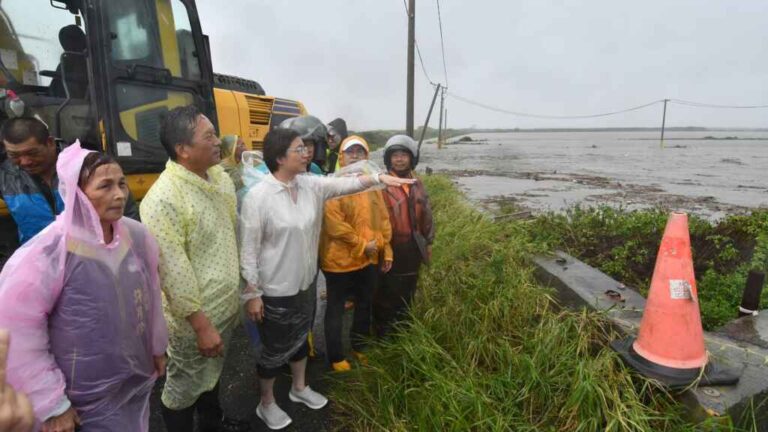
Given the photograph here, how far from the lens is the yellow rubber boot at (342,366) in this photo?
3.13 metres

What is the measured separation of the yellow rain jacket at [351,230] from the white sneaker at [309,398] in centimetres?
81

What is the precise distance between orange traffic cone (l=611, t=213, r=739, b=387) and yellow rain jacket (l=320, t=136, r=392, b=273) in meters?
1.64

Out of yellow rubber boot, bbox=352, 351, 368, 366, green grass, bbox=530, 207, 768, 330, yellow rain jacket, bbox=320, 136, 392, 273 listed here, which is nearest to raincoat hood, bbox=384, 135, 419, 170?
yellow rain jacket, bbox=320, 136, 392, 273

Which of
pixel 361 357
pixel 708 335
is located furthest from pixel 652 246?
pixel 361 357

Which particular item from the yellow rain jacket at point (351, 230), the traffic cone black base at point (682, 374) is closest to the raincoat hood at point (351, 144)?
the yellow rain jacket at point (351, 230)

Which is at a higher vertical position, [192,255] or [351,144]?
[351,144]

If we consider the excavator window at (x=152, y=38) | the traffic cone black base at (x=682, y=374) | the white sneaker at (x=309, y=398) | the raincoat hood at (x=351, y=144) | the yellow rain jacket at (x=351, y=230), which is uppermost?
the excavator window at (x=152, y=38)

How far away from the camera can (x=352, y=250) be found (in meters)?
2.91

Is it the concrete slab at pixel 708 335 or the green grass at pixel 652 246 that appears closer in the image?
the concrete slab at pixel 708 335

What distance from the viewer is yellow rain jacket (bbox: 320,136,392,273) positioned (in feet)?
9.49

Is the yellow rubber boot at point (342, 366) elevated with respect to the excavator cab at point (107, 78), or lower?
lower

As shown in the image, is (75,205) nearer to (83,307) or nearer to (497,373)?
(83,307)

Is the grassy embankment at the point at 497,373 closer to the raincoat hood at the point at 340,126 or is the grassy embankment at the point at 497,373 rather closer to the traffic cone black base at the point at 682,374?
the traffic cone black base at the point at 682,374

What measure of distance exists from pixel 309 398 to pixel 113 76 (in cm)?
316
